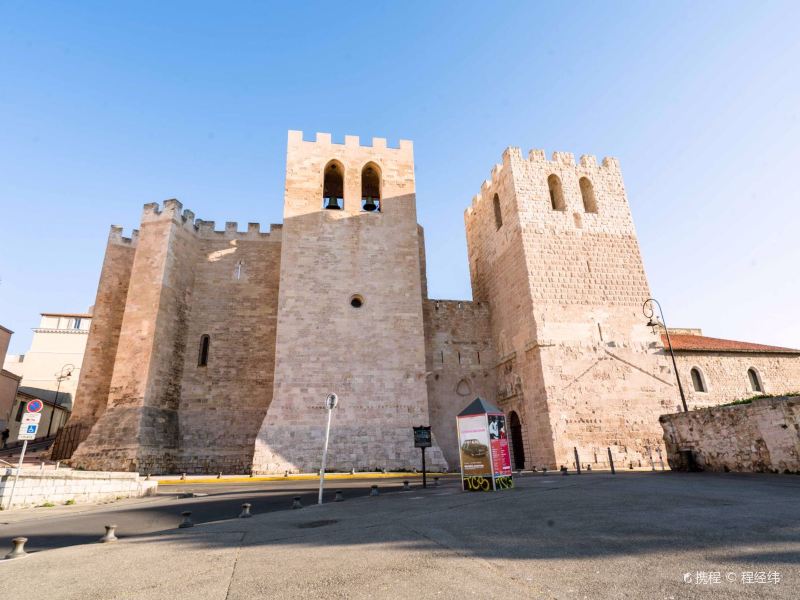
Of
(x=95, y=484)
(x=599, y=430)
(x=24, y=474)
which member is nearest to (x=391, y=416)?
(x=599, y=430)

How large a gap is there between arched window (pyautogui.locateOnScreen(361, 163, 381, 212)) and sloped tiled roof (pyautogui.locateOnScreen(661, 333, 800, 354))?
47.8ft

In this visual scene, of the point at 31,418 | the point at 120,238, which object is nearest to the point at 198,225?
the point at 120,238

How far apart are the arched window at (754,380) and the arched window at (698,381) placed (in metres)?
2.58

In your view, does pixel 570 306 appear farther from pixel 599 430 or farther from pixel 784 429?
pixel 784 429

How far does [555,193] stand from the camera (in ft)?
67.0

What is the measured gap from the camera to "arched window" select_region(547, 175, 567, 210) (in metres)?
19.9

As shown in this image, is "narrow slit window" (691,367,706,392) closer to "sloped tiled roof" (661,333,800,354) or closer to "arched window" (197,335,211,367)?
"sloped tiled roof" (661,333,800,354)

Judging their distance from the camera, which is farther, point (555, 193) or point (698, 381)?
point (555, 193)

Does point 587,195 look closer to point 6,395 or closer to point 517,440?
point 517,440

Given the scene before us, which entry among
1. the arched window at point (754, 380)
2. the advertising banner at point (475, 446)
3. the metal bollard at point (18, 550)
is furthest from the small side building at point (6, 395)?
the arched window at point (754, 380)

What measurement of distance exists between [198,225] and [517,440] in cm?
→ 1766

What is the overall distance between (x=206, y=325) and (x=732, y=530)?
19.3 m

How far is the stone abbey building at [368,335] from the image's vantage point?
15.9 m

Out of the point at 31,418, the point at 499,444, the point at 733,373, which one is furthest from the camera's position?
the point at 733,373
